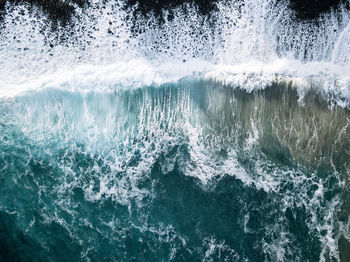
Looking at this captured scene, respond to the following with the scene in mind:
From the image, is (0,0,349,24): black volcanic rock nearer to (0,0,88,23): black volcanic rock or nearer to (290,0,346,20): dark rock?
(0,0,88,23): black volcanic rock

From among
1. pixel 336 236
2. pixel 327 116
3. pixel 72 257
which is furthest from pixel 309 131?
pixel 72 257

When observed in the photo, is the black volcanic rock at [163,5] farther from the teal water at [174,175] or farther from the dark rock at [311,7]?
the dark rock at [311,7]

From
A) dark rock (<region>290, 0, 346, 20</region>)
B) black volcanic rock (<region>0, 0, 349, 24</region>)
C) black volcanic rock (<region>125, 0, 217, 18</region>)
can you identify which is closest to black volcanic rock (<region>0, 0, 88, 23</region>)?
black volcanic rock (<region>0, 0, 349, 24</region>)

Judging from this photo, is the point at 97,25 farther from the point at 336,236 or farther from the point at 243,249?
the point at 336,236

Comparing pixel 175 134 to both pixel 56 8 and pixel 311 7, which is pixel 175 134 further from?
pixel 311 7

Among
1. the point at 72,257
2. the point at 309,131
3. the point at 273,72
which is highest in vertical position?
the point at 273,72

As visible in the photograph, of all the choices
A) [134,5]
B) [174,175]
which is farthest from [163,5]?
[174,175]
